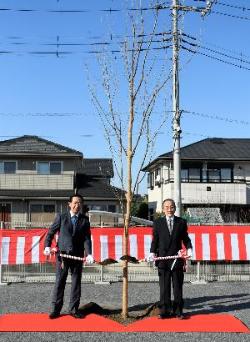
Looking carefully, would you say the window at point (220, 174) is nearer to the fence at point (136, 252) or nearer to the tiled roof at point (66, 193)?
the tiled roof at point (66, 193)

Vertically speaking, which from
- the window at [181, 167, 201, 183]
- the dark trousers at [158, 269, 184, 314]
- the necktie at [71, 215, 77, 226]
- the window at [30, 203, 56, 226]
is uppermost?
the window at [181, 167, 201, 183]

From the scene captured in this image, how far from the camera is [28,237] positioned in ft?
37.6

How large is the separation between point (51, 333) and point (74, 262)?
1.21 m

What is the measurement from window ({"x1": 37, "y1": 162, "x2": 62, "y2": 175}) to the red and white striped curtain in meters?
19.5

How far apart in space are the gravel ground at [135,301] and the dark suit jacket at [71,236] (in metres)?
1.23

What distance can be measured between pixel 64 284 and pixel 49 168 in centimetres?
2406

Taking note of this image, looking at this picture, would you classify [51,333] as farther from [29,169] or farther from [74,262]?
[29,169]

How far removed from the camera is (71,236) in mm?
7316

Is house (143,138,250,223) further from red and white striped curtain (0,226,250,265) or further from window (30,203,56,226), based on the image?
red and white striped curtain (0,226,250,265)

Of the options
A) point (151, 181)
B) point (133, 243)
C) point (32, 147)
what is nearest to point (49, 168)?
point (32, 147)

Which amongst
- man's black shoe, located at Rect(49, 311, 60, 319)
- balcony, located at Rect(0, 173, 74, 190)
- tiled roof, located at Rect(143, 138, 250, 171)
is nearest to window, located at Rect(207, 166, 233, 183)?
tiled roof, located at Rect(143, 138, 250, 171)

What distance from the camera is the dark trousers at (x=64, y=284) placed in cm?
A: 716

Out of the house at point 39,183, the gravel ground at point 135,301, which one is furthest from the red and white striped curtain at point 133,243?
the house at point 39,183

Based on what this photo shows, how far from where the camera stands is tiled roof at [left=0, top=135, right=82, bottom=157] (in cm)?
3056
